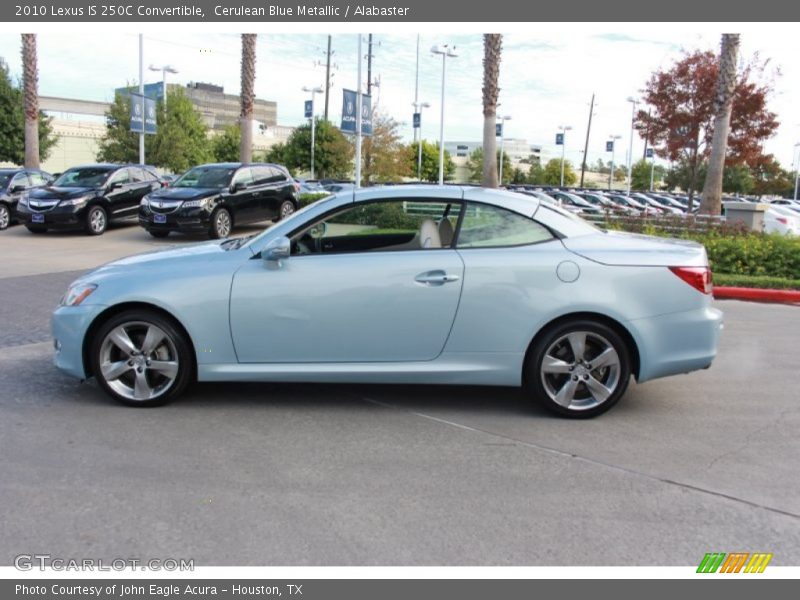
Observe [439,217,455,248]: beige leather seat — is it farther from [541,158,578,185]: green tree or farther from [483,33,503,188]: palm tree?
[541,158,578,185]: green tree

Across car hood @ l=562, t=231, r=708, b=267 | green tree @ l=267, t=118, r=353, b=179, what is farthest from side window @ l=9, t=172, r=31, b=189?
green tree @ l=267, t=118, r=353, b=179

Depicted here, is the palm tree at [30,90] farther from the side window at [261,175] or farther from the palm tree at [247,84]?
the side window at [261,175]

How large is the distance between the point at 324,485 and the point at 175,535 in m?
0.87

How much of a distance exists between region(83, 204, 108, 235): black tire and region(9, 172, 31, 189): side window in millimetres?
3470

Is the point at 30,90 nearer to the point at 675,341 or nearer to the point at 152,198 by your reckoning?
the point at 152,198

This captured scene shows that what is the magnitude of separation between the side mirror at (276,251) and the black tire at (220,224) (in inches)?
467

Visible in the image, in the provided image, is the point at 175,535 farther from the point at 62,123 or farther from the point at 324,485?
the point at 62,123

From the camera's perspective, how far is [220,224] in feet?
55.4

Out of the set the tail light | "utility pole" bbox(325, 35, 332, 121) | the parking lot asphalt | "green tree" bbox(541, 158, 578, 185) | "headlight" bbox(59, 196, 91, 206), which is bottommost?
the parking lot asphalt

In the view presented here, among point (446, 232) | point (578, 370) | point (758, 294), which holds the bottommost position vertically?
point (758, 294)

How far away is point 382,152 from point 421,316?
3699cm

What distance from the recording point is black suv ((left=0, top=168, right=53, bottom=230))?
64.5 feet

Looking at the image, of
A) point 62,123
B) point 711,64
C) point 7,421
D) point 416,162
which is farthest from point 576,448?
point 62,123

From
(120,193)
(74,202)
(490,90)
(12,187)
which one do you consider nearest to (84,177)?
(120,193)
